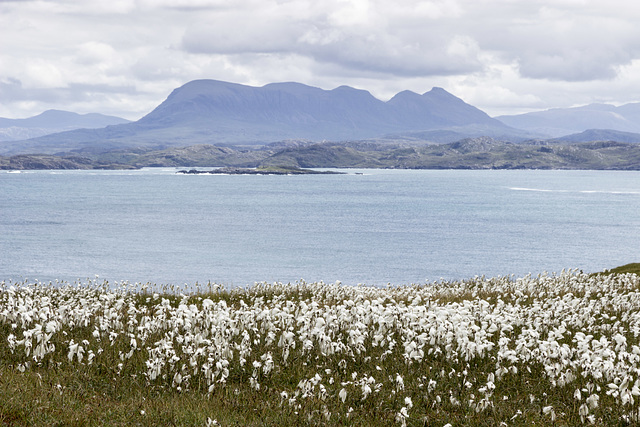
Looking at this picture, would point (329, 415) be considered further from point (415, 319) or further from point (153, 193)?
point (153, 193)

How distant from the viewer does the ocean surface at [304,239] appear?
6353 cm

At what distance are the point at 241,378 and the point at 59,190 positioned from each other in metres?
200

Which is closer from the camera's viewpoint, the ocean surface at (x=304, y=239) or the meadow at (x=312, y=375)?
the meadow at (x=312, y=375)

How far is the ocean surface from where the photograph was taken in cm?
6353

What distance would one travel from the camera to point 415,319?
1294 centimetres

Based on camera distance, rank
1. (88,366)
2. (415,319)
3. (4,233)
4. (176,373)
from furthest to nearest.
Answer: (4,233) → (415,319) → (88,366) → (176,373)

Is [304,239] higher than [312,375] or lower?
lower

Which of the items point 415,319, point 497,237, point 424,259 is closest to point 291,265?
point 424,259

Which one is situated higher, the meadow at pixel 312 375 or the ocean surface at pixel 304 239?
the meadow at pixel 312 375

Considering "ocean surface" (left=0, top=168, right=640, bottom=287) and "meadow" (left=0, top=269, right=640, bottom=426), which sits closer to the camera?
"meadow" (left=0, top=269, right=640, bottom=426)

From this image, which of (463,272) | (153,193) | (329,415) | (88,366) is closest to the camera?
(329,415)

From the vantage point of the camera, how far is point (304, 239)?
3524 inches

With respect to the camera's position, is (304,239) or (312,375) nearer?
(312,375)

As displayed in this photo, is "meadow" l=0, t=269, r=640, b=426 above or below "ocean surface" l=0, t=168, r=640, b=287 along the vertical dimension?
above
